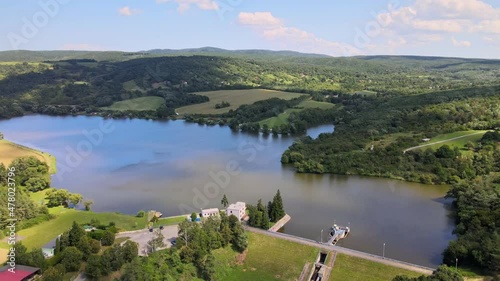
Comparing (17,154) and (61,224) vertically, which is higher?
(17,154)

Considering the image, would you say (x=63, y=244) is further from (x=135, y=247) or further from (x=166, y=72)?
(x=166, y=72)

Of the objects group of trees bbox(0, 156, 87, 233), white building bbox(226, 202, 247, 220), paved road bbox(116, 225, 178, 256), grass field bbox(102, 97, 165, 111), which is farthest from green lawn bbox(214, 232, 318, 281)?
grass field bbox(102, 97, 165, 111)

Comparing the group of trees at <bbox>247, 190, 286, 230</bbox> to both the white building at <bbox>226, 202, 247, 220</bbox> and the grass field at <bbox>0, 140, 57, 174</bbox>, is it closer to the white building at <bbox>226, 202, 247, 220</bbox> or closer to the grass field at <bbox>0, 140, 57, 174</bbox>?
the white building at <bbox>226, 202, 247, 220</bbox>

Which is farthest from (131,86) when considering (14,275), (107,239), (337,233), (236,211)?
(14,275)

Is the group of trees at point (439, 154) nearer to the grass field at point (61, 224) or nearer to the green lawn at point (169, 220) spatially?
the green lawn at point (169, 220)

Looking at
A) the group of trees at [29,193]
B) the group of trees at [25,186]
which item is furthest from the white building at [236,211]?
the group of trees at [25,186]

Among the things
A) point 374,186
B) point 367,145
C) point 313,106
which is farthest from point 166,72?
point 374,186

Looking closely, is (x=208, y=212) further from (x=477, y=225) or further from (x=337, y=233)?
(x=477, y=225)
